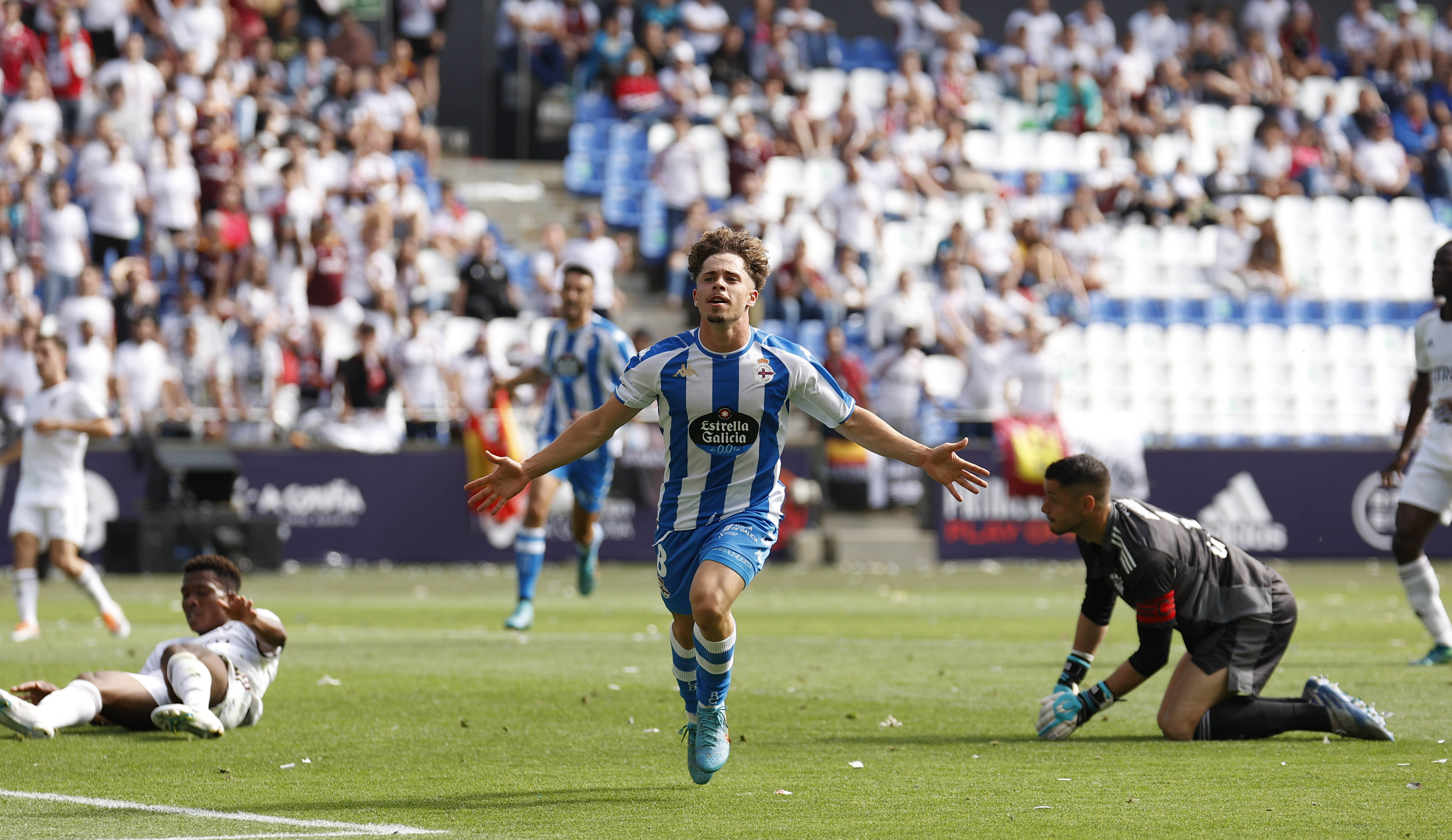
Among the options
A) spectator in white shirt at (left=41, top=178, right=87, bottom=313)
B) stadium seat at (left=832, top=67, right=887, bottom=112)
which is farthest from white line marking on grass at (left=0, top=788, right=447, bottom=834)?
stadium seat at (left=832, top=67, right=887, bottom=112)

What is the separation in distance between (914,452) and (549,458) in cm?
134

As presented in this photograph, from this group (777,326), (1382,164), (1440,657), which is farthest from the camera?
(1382,164)

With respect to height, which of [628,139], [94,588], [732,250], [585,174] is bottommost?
[94,588]

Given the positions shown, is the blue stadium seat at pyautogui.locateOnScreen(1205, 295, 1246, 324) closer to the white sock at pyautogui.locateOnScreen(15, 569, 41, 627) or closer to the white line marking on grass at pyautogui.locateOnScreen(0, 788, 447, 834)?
the white sock at pyautogui.locateOnScreen(15, 569, 41, 627)

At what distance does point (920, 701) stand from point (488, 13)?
21.8 meters

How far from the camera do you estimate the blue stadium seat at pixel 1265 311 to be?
81.5 feet

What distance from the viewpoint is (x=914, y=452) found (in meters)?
6.55

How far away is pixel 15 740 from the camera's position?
25.1 ft

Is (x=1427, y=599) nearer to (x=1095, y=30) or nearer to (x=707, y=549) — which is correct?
(x=707, y=549)

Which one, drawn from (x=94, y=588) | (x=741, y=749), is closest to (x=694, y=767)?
(x=741, y=749)

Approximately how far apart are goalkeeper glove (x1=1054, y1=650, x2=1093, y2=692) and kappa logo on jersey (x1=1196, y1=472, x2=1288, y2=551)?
14207 millimetres

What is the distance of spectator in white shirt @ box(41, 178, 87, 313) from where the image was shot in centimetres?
1989

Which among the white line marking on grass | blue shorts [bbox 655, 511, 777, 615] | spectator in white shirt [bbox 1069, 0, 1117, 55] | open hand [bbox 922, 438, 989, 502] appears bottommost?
the white line marking on grass

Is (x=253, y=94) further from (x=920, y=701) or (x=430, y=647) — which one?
(x=920, y=701)
